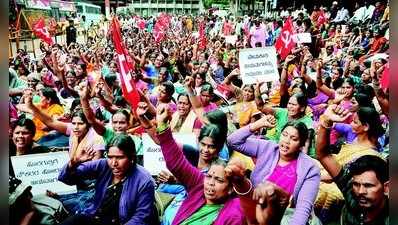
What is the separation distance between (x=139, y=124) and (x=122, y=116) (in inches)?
5.5

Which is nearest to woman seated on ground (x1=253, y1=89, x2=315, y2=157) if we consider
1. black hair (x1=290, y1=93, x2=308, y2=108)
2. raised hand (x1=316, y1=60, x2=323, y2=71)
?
black hair (x1=290, y1=93, x2=308, y2=108)

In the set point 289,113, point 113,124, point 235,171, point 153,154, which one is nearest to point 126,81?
point 113,124

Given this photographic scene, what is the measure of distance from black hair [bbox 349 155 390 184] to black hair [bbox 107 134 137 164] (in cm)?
151

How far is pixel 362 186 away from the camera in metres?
3.58

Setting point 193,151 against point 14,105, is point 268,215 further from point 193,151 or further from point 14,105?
point 14,105

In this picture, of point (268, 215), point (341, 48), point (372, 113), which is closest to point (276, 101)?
point (372, 113)

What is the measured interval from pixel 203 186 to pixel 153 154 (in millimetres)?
483

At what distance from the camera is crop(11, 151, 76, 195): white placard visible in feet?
12.6

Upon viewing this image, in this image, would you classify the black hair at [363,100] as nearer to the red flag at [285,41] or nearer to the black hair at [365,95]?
the black hair at [365,95]

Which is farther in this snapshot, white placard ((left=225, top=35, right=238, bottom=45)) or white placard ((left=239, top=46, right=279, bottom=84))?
white placard ((left=225, top=35, right=238, bottom=45))

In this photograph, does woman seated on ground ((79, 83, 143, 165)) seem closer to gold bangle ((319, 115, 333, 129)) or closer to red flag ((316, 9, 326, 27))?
gold bangle ((319, 115, 333, 129))

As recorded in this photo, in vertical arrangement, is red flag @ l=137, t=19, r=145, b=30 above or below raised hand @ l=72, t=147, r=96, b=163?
above

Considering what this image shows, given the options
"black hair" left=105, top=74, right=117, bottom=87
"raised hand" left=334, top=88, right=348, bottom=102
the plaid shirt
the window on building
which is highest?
the window on building

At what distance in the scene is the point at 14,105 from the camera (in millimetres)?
4121
